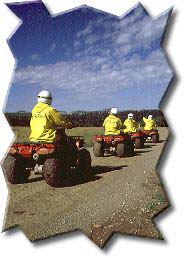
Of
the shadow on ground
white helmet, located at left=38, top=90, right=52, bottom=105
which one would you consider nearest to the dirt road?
the shadow on ground

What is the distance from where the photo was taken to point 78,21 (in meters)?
2.56

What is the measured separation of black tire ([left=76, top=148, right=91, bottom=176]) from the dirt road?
24 millimetres

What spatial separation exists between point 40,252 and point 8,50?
889 millimetres

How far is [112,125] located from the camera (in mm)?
2539

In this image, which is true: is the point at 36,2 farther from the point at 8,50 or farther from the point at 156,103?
the point at 156,103

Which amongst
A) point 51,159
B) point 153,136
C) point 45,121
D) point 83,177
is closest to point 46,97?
point 45,121

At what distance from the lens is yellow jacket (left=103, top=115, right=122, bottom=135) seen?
252 cm

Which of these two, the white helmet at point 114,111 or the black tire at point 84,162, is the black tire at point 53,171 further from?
the white helmet at point 114,111

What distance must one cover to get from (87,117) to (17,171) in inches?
15.4

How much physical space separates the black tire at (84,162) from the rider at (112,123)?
126 millimetres

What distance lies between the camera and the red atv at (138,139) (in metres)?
2.49

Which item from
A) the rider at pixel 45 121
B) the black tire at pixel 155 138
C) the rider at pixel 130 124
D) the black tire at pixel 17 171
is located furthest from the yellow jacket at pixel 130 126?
the black tire at pixel 17 171

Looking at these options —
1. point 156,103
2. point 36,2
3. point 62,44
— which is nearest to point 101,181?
point 156,103

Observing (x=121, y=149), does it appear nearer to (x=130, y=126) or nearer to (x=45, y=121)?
(x=130, y=126)
